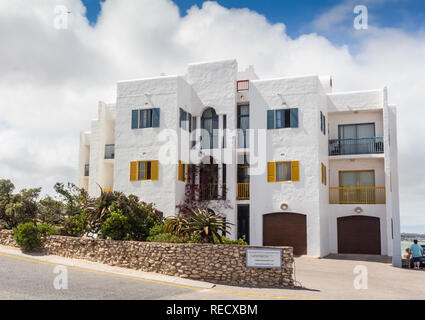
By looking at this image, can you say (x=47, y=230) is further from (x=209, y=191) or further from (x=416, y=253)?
(x=416, y=253)

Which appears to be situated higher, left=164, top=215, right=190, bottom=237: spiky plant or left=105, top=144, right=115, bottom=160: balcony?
left=105, top=144, right=115, bottom=160: balcony

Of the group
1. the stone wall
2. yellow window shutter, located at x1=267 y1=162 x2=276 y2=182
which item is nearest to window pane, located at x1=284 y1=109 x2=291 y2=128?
yellow window shutter, located at x1=267 y1=162 x2=276 y2=182

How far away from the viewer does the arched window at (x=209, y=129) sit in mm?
25373

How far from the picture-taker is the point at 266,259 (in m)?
14.7

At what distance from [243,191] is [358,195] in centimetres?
636

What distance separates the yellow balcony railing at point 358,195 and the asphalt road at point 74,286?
566 inches

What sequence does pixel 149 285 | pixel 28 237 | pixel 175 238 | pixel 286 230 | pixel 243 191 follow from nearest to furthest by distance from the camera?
pixel 149 285 → pixel 175 238 → pixel 28 237 → pixel 286 230 → pixel 243 191

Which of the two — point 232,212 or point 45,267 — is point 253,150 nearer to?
point 232,212

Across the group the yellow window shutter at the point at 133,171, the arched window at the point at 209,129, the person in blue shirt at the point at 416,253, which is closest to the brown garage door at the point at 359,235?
the person in blue shirt at the point at 416,253

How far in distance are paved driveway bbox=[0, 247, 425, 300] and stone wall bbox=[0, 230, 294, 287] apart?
0.39 meters

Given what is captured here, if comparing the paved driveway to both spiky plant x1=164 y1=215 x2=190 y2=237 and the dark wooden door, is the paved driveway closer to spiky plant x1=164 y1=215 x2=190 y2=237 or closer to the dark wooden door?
spiky plant x1=164 y1=215 x2=190 y2=237

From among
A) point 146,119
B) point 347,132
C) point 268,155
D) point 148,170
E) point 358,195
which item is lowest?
point 358,195

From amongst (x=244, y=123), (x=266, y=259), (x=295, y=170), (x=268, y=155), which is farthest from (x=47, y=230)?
(x=295, y=170)

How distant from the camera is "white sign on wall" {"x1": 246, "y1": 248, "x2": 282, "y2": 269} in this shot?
14672 millimetres
